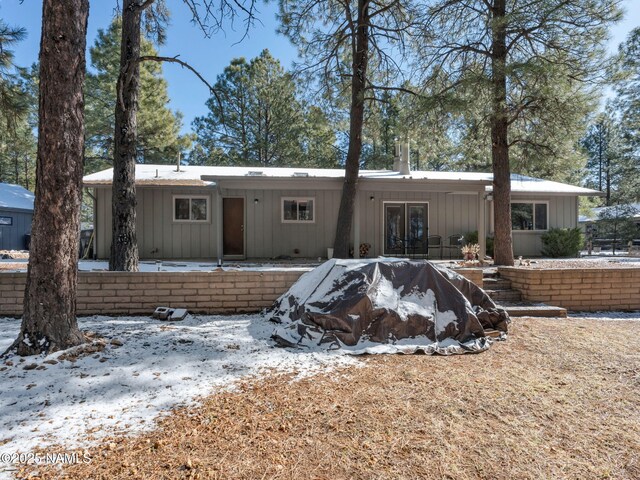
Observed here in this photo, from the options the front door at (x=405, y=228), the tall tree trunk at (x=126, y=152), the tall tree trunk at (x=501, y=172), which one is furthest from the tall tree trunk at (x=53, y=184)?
the front door at (x=405, y=228)

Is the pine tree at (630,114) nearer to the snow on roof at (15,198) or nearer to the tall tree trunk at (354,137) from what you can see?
the tall tree trunk at (354,137)

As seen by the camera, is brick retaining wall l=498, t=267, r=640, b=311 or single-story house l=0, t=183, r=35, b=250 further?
single-story house l=0, t=183, r=35, b=250

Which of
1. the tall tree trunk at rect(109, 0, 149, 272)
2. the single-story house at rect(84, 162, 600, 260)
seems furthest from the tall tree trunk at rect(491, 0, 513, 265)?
the tall tree trunk at rect(109, 0, 149, 272)

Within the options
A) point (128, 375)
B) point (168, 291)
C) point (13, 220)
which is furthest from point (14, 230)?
point (128, 375)

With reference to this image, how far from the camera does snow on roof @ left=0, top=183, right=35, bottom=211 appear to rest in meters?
15.6

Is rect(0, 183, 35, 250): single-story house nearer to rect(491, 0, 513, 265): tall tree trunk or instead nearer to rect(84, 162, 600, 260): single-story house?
rect(84, 162, 600, 260): single-story house

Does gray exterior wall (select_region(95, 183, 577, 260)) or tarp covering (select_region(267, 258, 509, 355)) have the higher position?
gray exterior wall (select_region(95, 183, 577, 260))

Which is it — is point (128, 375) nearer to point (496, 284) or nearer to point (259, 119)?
point (496, 284)

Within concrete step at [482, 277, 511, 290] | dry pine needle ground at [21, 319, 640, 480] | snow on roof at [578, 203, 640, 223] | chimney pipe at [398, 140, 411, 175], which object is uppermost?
chimney pipe at [398, 140, 411, 175]

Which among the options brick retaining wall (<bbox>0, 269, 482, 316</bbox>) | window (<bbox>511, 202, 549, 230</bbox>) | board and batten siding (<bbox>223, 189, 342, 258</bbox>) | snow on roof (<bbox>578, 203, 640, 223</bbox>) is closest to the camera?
brick retaining wall (<bbox>0, 269, 482, 316</bbox>)

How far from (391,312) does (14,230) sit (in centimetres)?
1849

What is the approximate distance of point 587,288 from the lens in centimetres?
581

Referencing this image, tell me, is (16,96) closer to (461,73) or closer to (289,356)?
(289,356)

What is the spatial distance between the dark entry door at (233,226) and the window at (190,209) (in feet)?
2.13
